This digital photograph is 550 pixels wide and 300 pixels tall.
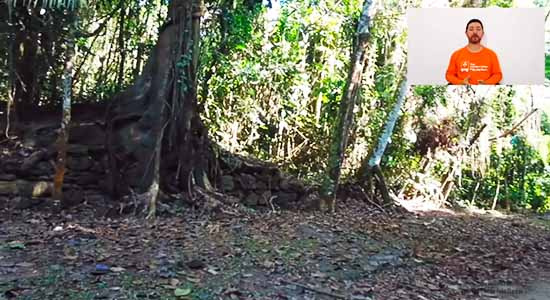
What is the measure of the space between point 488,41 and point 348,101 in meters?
2.60

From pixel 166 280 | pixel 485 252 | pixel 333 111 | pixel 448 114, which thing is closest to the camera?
pixel 166 280

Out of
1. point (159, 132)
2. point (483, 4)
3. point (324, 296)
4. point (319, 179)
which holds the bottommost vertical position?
point (324, 296)

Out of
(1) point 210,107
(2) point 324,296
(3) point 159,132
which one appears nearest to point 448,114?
(1) point 210,107

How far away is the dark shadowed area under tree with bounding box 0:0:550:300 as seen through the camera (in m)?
6.05

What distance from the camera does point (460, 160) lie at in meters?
14.7

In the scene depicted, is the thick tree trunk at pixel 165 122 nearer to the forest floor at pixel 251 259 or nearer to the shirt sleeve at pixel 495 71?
the forest floor at pixel 251 259

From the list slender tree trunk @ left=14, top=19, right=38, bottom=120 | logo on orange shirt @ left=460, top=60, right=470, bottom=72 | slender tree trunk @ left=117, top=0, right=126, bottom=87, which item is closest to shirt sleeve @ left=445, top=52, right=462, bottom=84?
logo on orange shirt @ left=460, top=60, right=470, bottom=72

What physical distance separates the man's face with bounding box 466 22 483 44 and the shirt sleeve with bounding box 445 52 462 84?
1.19ft

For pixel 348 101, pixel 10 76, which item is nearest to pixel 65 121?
pixel 10 76

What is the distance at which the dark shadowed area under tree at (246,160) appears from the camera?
19.9ft

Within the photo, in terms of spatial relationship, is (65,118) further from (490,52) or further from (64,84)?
(490,52)

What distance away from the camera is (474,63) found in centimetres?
1041

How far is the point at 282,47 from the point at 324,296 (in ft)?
25.3

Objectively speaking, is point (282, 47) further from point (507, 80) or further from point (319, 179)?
point (507, 80)
